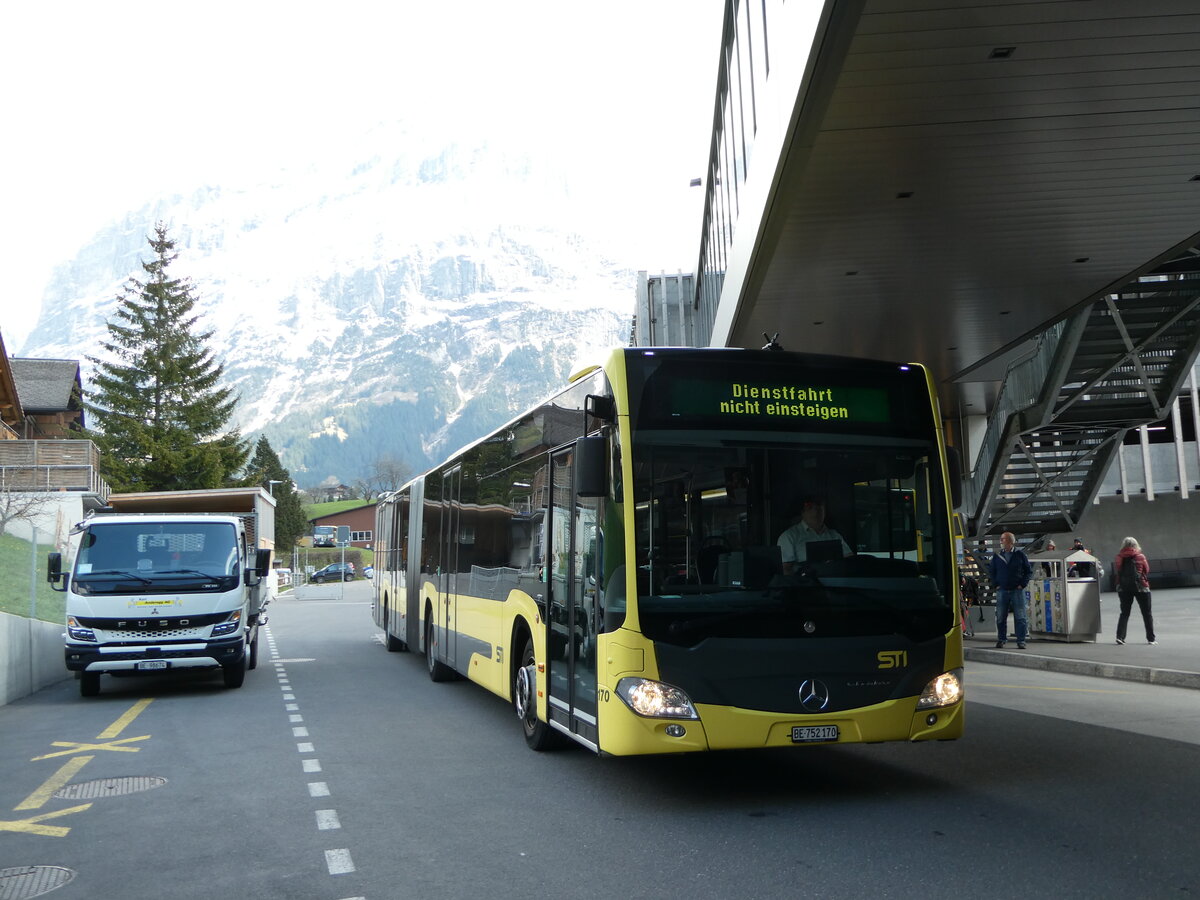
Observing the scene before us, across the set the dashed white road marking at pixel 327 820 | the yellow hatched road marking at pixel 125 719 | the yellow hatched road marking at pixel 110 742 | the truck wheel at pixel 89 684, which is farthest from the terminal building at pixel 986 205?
the truck wheel at pixel 89 684

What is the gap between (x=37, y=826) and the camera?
7.61 m

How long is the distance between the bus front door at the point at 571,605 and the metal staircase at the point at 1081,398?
16.5 meters

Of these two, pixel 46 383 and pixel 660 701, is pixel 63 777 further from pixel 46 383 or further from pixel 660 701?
pixel 46 383

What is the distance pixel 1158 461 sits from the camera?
41469 millimetres

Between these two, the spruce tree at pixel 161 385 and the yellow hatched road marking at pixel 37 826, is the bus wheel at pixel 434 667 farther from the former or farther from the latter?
the spruce tree at pixel 161 385

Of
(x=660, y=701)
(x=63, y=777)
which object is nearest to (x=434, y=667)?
(x=63, y=777)

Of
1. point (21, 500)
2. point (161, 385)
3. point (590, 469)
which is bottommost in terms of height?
point (590, 469)

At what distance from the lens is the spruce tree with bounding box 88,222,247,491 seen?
2559 inches

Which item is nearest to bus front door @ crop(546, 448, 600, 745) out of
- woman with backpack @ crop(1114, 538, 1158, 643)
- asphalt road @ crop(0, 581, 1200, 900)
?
asphalt road @ crop(0, 581, 1200, 900)

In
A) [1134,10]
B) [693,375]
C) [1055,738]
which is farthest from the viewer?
[1055,738]

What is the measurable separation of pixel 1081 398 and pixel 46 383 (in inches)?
2407

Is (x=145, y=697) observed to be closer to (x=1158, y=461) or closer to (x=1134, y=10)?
(x=1134, y=10)

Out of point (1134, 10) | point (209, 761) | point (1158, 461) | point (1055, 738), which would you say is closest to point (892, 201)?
point (1134, 10)

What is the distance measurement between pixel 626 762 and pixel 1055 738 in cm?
375
